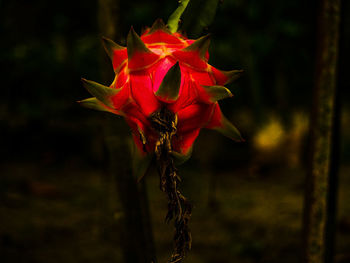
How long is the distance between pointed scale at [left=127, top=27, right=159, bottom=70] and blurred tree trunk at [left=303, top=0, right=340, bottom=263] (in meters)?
0.54

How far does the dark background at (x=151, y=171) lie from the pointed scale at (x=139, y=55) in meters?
0.88

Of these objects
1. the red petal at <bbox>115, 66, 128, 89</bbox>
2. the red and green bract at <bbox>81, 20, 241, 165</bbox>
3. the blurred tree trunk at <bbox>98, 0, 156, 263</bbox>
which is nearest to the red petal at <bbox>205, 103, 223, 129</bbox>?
the red and green bract at <bbox>81, 20, 241, 165</bbox>

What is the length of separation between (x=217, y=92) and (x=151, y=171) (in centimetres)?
450

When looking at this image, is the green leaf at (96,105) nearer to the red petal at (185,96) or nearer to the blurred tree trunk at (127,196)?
the red petal at (185,96)

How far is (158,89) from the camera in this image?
0.38m

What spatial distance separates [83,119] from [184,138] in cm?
617

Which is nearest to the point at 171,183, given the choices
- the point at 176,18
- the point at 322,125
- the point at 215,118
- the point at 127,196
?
the point at 215,118

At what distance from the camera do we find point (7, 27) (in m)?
4.93

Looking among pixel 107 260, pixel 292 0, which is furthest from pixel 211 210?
pixel 292 0

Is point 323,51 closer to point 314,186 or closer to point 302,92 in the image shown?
point 314,186

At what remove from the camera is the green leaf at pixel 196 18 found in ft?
1.84

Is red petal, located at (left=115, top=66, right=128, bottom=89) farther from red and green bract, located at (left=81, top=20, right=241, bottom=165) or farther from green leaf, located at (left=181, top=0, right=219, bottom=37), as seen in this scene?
green leaf, located at (left=181, top=0, right=219, bottom=37)

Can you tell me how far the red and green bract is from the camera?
39cm

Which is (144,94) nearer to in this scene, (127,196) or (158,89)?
(158,89)
